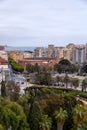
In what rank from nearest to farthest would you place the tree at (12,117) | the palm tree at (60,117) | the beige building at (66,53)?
the tree at (12,117) < the palm tree at (60,117) < the beige building at (66,53)

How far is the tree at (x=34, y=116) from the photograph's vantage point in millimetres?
12000

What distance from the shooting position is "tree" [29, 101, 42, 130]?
1200cm

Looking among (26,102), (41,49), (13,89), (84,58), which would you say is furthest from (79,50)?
(26,102)

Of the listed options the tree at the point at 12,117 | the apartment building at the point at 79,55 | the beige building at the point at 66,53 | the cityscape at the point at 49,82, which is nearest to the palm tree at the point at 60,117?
the cityscape at the point at 49,82

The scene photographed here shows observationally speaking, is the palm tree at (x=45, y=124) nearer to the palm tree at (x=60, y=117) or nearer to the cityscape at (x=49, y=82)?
the cityscape at (x=49, y=82)

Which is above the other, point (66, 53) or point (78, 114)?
point (78, 114)

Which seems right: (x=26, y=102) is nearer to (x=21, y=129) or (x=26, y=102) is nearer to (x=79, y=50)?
(x=21, y=129)

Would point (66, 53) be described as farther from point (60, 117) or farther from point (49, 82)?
point (60, 117)

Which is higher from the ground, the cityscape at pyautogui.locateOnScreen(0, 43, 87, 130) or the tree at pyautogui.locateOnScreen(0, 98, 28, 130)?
the tree at pyautogui.locateOnScreen(0, 98, 28, 130)

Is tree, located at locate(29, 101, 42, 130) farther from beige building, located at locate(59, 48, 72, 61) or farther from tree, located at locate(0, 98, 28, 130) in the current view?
beige building, located at locate(59, 48, 72, 61)

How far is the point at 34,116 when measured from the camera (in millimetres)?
12102

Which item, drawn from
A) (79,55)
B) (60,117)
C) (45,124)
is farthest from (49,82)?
(79,55)

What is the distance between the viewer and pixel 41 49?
58.8 m

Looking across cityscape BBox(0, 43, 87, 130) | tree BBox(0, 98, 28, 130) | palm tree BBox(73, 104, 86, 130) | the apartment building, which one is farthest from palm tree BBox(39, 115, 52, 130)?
the apartment building
